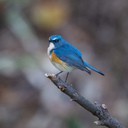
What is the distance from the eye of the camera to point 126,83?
711cm

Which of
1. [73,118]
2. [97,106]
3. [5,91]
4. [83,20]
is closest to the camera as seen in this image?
[97,106]

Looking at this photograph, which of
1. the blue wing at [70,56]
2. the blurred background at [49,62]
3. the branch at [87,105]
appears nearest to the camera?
the branch at [87,105]

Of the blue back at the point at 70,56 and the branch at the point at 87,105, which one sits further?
the blue back at the point at 70,56

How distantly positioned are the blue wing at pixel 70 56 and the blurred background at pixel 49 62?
2517 mm

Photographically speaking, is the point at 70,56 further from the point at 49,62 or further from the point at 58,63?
the point at 49,62

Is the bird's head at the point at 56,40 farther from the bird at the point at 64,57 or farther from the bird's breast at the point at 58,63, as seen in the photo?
the bird's breast at the point at 58,63

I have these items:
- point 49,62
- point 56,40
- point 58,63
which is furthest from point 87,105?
point 49,62

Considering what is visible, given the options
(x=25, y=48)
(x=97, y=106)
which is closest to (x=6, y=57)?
(x=25, y=48)

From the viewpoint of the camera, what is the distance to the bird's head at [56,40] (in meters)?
3.67

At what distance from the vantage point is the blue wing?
3.60 meters

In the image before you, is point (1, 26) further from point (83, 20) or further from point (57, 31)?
point (83, 20)

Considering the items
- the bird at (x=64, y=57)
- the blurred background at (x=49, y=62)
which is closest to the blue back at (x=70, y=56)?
the bird at (x=64, y=57)

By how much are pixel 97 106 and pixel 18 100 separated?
14.1ft

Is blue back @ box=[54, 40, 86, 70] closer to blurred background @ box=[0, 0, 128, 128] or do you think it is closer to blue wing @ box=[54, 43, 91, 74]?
blue wing @ box=[54, 43, 91, 74]
